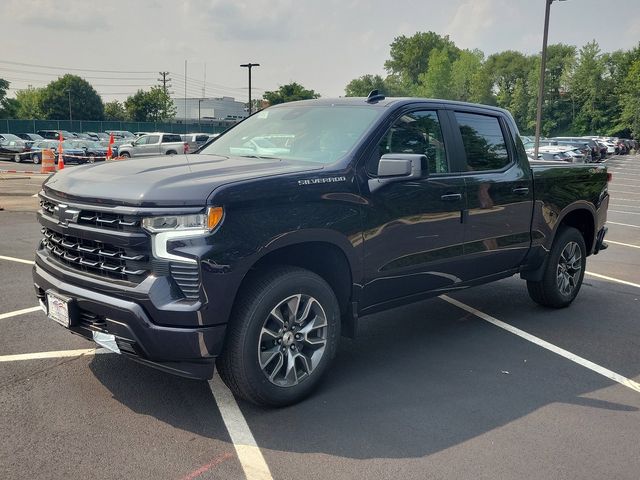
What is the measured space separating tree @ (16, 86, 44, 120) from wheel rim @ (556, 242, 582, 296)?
92.3 metres

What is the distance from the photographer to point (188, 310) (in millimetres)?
3246

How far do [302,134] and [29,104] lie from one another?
119 m

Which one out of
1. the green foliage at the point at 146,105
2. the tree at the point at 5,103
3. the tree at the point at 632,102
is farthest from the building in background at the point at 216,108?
the tree at the point at 632,102

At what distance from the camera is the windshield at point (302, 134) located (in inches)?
170

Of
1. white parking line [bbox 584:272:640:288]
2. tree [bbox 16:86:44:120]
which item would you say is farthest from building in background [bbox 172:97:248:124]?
white parking line [bbox 584:272:640:288]

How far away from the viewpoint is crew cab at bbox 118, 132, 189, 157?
31297mm

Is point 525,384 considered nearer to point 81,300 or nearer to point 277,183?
point 277,183

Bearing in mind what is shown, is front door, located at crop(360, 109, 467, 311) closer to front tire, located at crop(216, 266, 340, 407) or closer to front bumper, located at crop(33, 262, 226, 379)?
front tire, located at crop(216, 266, 340, 407)

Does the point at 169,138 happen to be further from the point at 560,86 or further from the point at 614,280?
the point at 560,86

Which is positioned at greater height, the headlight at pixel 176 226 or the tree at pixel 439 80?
the tree at pixel 439 80

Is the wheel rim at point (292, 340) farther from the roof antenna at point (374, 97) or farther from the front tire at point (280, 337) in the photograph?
the roof antenna at point (374, 97)

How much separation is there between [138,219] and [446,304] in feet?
13.2

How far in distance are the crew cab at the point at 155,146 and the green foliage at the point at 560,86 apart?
193ft

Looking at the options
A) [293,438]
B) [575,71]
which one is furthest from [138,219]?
[575,71]
